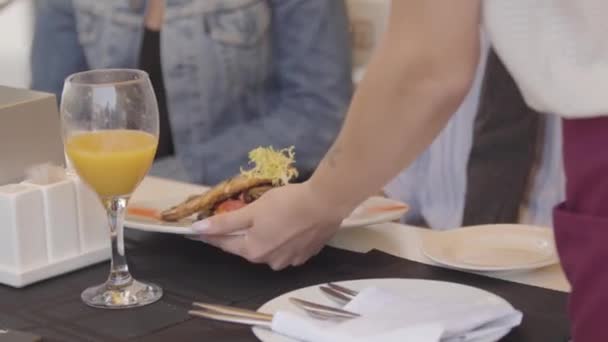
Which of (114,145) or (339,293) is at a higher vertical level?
(114,145)

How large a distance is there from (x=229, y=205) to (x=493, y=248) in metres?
0.33

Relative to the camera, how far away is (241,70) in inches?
93.7

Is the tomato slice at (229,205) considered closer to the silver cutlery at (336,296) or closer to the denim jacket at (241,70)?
the silver cutlery at (336,296)

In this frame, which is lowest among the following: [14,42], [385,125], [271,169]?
[14,42]

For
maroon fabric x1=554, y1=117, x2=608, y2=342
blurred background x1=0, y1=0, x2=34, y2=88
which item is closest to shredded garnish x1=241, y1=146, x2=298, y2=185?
maroon fabric x1=554, y1=117, x2=608, y2=342

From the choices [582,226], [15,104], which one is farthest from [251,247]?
[582,226]

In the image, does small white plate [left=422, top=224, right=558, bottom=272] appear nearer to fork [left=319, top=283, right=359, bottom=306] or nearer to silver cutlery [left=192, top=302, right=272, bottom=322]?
fork [left=319, top=283, right=359, bottom=306]

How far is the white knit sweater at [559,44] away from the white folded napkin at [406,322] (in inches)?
8.4

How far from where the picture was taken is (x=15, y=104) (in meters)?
1.34

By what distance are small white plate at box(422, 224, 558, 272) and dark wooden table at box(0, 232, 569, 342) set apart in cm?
2

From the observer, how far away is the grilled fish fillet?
136cm

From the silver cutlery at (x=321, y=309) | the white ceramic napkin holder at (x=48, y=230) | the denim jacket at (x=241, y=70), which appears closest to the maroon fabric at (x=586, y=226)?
the silver cutlery at (x=321, y=309)

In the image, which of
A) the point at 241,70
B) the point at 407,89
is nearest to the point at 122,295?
the point at 407,89

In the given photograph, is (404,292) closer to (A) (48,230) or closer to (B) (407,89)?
(B) (407,89)
